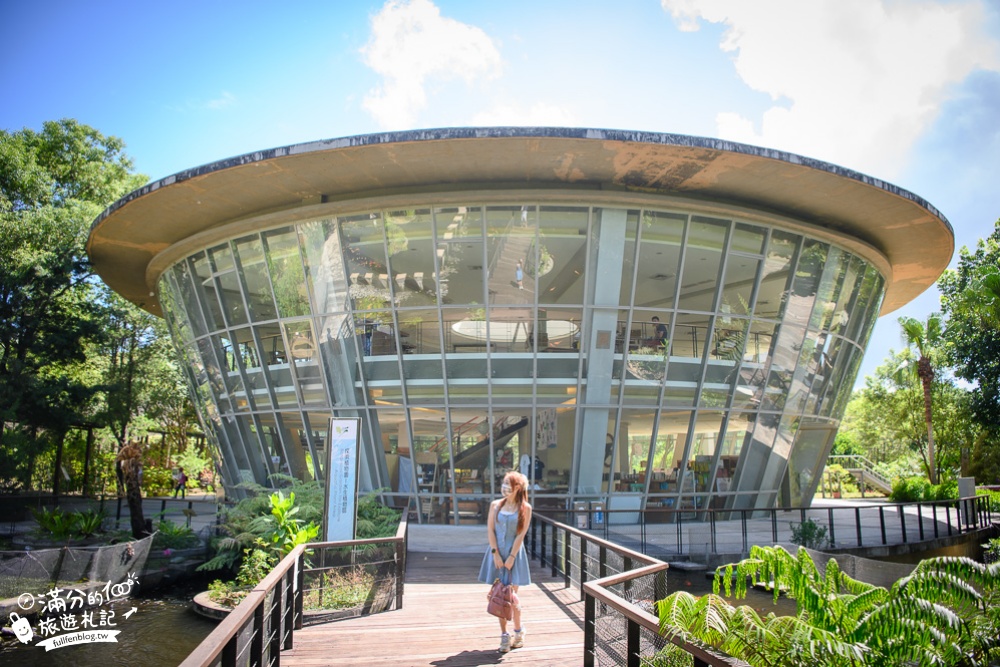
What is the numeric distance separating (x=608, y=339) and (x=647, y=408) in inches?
82.4

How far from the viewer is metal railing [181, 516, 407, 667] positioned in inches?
162

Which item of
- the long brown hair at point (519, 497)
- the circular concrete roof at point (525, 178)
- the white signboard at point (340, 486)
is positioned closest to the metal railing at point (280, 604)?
the white signboard at point (340, 486)

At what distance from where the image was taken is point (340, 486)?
10.5 m

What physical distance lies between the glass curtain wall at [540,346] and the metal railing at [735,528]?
82cm

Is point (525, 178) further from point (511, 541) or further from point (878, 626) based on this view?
point (878, 626)

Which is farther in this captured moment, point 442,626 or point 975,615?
point 442,626

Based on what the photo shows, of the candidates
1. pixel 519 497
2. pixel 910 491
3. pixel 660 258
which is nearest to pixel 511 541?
pixel 519 497

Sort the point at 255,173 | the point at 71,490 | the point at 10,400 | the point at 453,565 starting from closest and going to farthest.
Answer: the point at 453,565, the point at 255,173, the point at 10,400, the point at 71,490

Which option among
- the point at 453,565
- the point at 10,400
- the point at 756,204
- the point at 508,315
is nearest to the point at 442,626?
the point at 453,565

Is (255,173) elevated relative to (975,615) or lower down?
elevated

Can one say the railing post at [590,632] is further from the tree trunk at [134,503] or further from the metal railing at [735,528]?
the tree trunk at [134,503]

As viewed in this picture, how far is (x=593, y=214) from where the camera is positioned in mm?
17078

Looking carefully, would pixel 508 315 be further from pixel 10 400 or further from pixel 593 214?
pixel 10 400

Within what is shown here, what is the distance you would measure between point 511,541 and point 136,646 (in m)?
8.05
